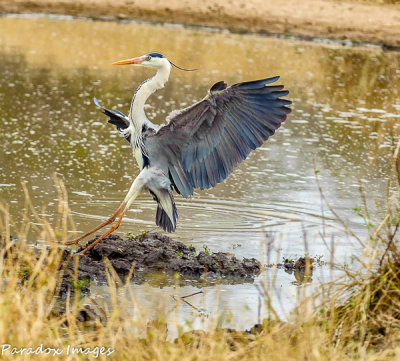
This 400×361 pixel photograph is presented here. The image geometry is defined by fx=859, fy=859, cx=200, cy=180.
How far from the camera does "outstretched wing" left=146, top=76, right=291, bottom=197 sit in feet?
20.0

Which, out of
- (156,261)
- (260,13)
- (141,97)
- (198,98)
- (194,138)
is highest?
(260,13)

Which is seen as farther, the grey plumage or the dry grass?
the grey plumage

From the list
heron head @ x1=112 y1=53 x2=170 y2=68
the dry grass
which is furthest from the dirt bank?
the dry grass

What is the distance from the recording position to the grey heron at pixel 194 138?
6.14m

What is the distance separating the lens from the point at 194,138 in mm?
6281

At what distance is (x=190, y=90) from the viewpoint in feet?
44.7

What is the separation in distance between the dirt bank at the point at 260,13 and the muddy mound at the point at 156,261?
1427cm

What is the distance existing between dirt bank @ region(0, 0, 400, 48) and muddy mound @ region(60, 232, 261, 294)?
14.3 m

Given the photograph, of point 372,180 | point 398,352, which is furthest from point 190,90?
point 398,352

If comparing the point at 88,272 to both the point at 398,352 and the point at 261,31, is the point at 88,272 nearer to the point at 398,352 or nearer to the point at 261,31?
the point at 398,352

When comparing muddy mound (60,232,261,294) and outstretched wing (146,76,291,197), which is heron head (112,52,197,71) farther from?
muddy mound (60,232,261,294)

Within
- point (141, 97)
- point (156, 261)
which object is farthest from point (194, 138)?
point (156, 261)

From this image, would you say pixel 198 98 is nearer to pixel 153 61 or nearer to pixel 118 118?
pixel 118 118

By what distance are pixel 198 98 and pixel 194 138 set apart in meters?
6.74
